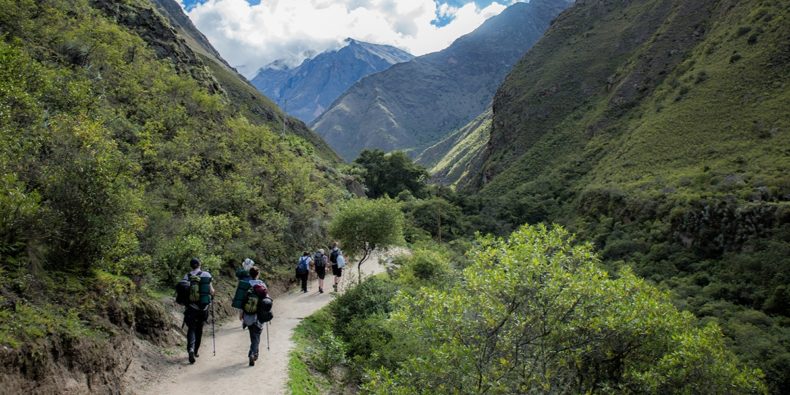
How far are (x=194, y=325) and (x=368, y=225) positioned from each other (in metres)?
12.6

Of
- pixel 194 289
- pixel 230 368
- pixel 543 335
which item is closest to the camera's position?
pixel 543 335

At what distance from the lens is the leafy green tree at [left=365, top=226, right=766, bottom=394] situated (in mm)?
9836

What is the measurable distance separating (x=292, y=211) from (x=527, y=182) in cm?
7144

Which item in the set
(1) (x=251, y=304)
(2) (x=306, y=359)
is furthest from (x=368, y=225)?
(1) (x=251, y=304)

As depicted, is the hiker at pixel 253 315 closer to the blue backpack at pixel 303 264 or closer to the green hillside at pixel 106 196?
the green hillside at pixel 106 196

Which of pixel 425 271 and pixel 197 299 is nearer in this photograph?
pixel 197 299

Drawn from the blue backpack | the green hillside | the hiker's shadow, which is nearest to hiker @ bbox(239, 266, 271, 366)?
the hiker's shadow

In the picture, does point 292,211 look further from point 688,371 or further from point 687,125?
point 687,125

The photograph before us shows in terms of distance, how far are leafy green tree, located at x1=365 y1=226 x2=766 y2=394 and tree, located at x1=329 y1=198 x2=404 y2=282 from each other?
39.1 ft

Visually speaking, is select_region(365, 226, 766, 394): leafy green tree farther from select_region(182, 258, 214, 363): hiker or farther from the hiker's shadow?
select_region(182, 258, 214, 363): hiker

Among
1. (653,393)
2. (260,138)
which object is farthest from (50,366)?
(260,138)

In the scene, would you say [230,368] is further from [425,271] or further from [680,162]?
[680,162]

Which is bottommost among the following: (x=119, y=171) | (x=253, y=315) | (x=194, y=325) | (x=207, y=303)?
(x=253, y=315)

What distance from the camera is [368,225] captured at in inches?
928
